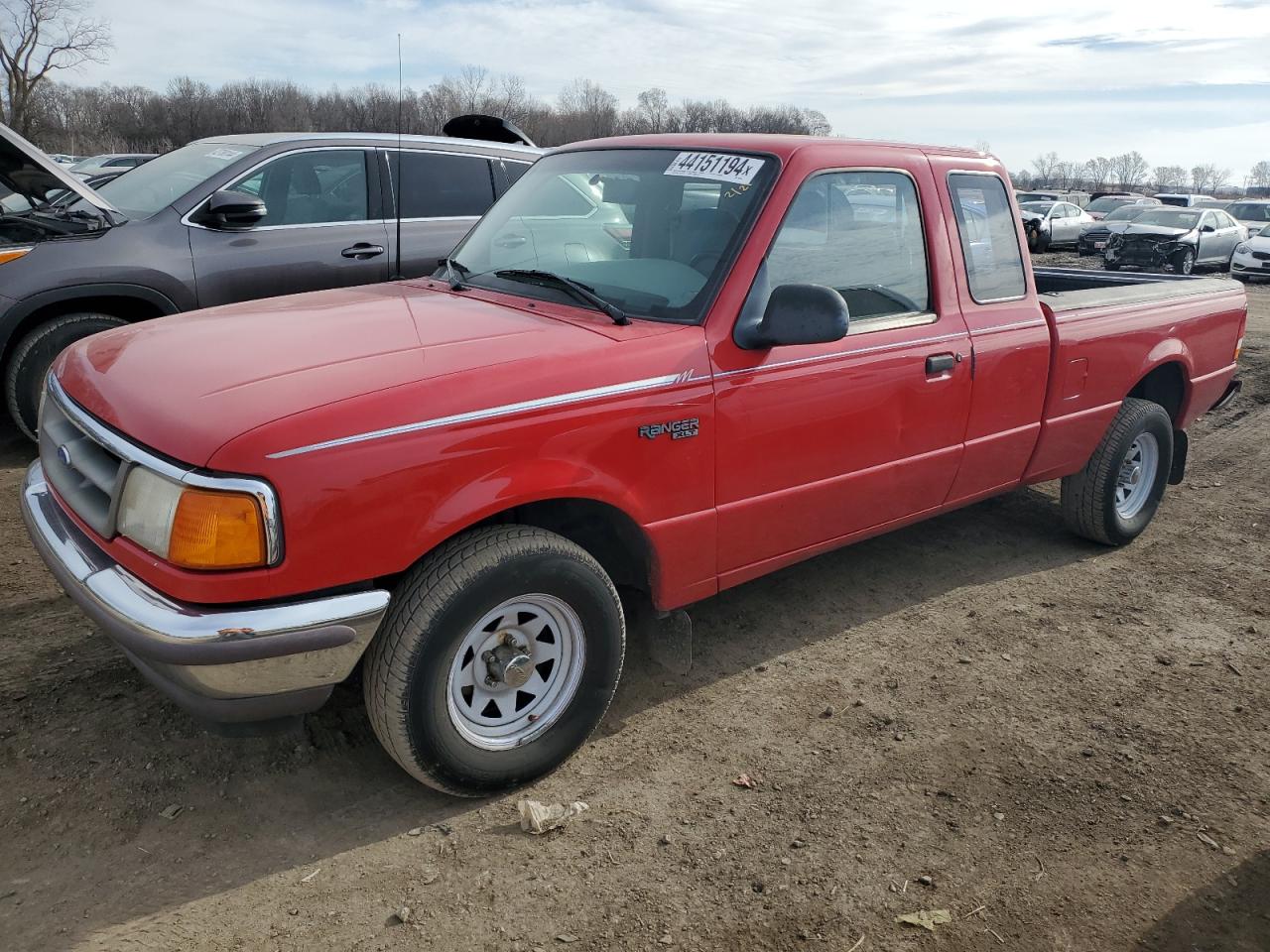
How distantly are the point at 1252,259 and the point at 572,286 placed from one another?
837 inches

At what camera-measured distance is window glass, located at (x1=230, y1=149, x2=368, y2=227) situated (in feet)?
20.4

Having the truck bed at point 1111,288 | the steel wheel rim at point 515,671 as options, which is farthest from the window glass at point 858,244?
the steel wheel rim at point 515,671

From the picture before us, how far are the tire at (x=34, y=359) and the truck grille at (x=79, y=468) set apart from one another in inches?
114

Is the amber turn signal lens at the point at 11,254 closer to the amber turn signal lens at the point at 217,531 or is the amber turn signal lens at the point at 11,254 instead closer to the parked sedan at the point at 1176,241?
the amber turn signal lens at the point at 217,531

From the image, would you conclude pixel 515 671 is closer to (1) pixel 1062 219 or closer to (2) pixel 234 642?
(2) pixel 234 642

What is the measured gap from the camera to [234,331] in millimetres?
3066

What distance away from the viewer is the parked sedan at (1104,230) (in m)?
21.5

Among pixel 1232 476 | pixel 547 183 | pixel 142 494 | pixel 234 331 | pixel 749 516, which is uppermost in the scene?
pixel 547 183

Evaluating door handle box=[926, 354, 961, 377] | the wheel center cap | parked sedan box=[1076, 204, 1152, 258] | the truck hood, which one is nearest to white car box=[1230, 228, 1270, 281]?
parked sedan box=[1076, 204, 1152, 258]

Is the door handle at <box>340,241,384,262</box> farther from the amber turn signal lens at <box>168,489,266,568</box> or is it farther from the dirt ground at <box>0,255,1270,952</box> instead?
the amber turn signal lens at <box>168,489,266,568</box>

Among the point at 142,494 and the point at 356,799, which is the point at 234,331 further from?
the point at 356,799

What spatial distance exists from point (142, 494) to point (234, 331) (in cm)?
81

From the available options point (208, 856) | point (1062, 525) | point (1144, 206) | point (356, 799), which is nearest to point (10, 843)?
point (208, 856)

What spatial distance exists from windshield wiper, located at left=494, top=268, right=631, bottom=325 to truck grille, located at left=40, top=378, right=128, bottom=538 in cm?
149
